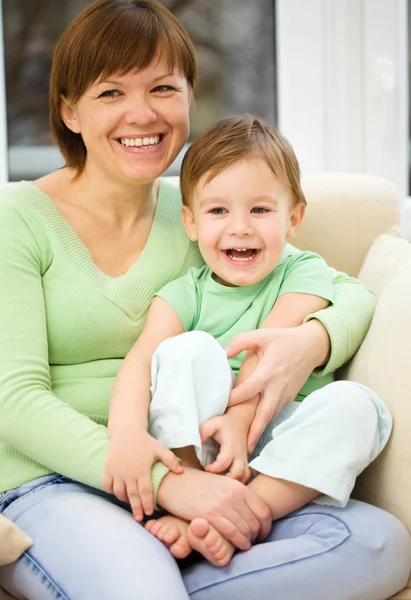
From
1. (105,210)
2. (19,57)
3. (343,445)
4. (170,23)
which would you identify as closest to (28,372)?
(105,210)

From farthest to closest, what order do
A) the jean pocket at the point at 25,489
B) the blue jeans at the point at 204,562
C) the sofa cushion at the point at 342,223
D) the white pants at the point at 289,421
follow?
the sofa cushion at the point at 342,223 → the jean pocket at the point at 25,489 → the white pants at the point at 289,421 → the blue jeans at the point at 204,562

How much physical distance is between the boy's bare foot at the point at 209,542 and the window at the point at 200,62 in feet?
5.04

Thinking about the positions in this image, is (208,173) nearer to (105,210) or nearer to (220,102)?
(105,210)

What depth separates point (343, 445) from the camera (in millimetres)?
1252

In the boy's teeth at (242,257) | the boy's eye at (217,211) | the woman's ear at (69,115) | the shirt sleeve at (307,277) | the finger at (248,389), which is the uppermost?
the woman's ear at (69,115)

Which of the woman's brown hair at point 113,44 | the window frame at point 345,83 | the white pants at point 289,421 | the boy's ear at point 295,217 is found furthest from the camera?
the window frame at point 345,83

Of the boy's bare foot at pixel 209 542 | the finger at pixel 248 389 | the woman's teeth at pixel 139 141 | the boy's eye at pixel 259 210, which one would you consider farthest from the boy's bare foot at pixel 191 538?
the woman's teeth at pixel 139 141

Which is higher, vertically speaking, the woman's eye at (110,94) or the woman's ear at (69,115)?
the woman's eye at (110,94)

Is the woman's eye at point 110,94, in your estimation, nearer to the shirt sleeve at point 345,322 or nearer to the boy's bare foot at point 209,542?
the shirt sleeve at point 345,322

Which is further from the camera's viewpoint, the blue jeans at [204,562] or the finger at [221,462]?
the finger at [221,462]

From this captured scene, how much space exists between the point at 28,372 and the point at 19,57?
5.05ft

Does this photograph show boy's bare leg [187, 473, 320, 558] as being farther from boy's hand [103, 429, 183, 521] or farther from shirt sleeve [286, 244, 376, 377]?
shirt sleeve [286, 244, 376, 377]

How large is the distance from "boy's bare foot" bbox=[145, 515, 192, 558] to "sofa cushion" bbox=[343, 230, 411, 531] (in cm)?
33

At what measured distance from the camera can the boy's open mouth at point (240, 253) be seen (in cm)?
148
